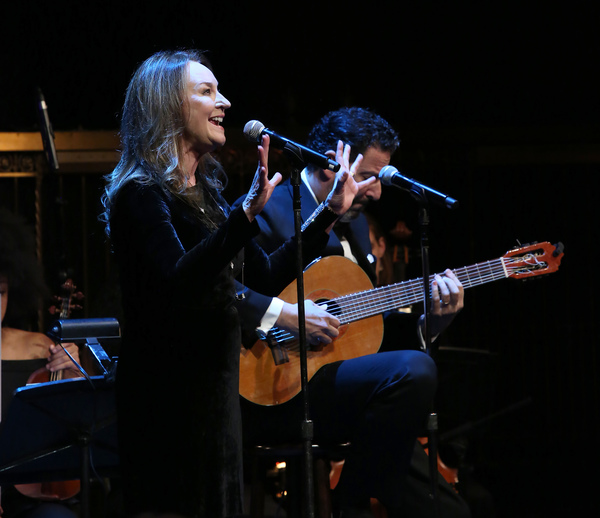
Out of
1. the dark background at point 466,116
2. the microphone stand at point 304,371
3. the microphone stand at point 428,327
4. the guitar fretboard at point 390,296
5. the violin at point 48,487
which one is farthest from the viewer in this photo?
the dark background at point 466,116

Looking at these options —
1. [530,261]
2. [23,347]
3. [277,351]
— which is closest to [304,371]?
[277,351]

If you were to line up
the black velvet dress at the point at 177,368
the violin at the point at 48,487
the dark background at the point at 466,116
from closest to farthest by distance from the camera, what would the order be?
1. the black velvet dress at the point at 177,368
2. the violin at the point at 48,487
3. the dark background at the point at 466,116

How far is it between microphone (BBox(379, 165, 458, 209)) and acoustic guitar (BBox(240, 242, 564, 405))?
1.64ft

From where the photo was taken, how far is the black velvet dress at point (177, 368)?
2.05m

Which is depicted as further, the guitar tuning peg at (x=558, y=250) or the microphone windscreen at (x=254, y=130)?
the guitar tuning peg at (x=558, y=250)

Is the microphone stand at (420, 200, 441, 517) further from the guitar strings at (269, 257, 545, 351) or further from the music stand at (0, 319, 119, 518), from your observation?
the music stand at (0, 319, 119, 518)

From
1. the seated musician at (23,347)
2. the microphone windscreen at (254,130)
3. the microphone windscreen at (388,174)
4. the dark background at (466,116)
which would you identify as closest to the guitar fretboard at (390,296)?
the microphone windscreen at (388,174)

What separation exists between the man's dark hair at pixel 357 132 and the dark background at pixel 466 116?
192cm

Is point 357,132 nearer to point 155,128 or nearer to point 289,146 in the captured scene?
point 289,146

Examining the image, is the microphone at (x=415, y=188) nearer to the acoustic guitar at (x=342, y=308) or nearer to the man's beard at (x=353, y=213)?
the acoustic guitar at (x=342, y=308)

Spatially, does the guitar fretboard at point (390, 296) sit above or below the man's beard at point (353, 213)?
below

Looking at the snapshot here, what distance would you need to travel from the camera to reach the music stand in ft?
7.78

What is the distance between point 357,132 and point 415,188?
815mm

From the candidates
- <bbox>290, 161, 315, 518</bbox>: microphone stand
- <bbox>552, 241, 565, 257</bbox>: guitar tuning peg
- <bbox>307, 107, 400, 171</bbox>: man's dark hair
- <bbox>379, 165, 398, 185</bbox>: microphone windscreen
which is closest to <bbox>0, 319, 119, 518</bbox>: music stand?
<bbox>290, 161, 315, 518</bbox>: microphone stand
